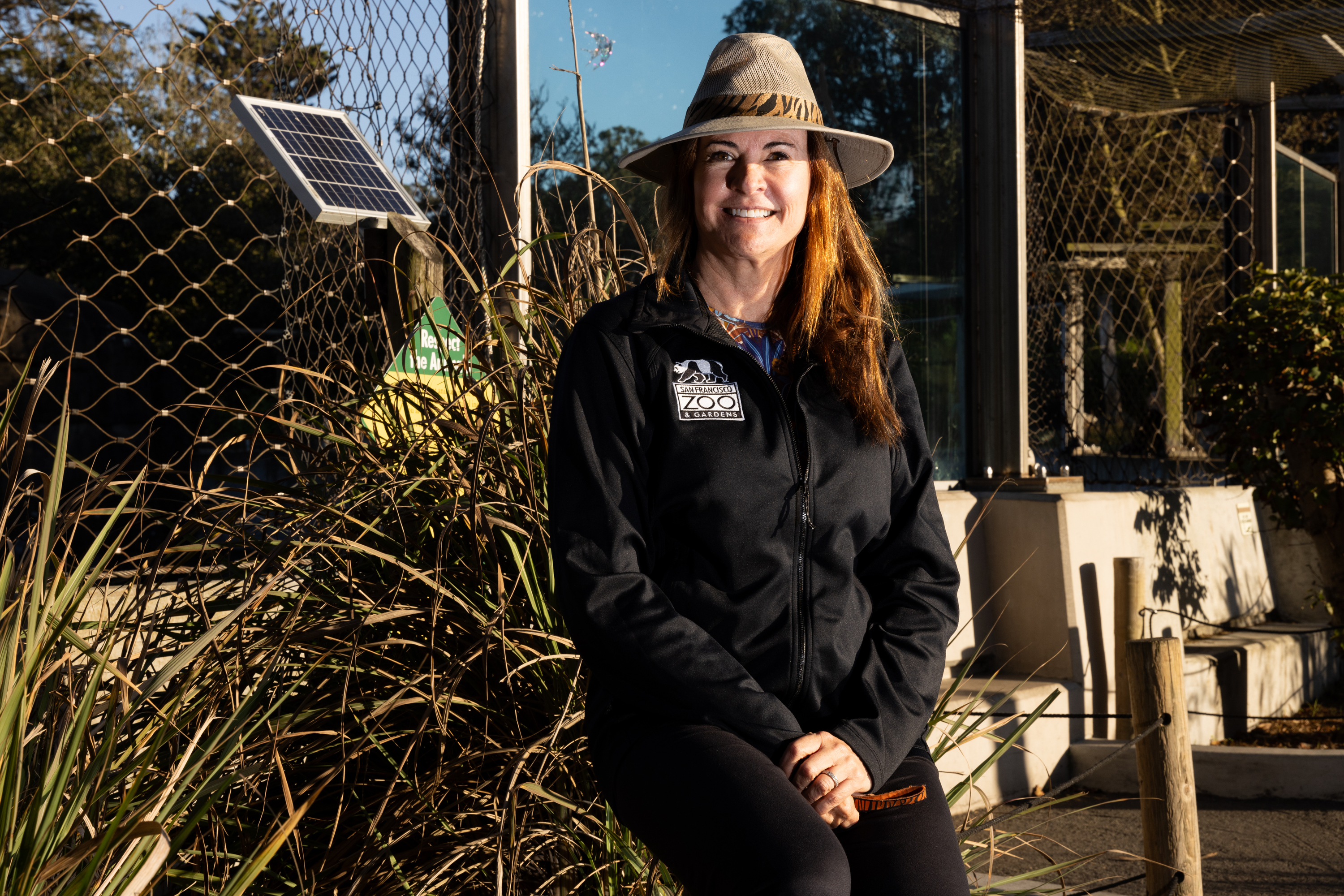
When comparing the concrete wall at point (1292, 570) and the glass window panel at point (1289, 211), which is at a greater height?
the glass window panel at point (1289, 211)

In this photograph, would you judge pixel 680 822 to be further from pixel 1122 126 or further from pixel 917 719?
pixel 1122 126

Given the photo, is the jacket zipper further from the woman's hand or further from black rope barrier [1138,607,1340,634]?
black rope barrier [1138,607,1340,634]

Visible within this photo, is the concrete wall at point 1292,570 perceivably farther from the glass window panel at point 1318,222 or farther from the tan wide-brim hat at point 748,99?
the tan wide-brim hat at point 748,99

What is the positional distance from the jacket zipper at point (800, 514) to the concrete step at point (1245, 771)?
340cm

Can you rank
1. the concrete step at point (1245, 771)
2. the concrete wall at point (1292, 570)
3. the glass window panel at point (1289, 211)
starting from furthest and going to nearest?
the glass window panel at point (1289, 211), the concrete wall at point (1292, 570), the concrete step at point (1245, 771)

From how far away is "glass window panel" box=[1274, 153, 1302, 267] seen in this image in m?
8.61

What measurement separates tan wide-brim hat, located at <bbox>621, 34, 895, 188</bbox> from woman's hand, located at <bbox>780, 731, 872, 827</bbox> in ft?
3.32

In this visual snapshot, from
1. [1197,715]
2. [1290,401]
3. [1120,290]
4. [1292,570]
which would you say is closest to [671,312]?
[1197,715]

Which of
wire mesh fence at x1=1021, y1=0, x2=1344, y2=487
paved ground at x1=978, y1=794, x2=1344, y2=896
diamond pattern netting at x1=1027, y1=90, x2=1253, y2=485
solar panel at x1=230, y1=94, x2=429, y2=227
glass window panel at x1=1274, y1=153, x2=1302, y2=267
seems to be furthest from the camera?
glass window panel at x1=1274, y1=153, x2=1302, y2=267

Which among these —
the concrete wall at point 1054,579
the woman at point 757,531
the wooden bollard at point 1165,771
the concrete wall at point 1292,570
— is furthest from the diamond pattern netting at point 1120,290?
the woman at point 757,531

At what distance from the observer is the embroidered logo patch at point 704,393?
195cm

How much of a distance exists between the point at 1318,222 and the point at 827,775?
29.9 ft

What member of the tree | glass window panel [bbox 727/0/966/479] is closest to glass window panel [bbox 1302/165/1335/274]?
the tree

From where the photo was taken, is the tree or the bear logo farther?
the tree
